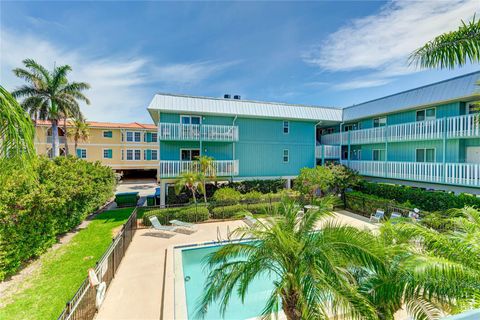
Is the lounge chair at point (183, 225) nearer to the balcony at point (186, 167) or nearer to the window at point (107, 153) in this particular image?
the balcony at point (186, 167)

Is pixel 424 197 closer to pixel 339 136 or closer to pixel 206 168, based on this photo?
pixel 339 136

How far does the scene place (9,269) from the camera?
8172 mm

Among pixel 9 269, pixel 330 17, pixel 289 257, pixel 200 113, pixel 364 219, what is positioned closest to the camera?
pixel 289 257

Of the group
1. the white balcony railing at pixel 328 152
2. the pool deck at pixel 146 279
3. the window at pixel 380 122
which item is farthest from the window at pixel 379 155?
the pool deck at pixel 146 279

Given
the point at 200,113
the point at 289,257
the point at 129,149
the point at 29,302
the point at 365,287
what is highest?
the point at 200,113

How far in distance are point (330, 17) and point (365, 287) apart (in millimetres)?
14254

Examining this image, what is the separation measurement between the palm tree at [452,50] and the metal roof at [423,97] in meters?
6.23

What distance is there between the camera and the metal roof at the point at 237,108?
696 inches

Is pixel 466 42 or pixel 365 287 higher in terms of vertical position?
pixel 466 42

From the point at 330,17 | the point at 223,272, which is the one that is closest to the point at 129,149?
the point at 330,17

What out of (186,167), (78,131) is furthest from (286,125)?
(78,131)

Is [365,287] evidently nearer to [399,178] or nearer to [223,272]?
[223,272]

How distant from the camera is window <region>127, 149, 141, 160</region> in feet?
119

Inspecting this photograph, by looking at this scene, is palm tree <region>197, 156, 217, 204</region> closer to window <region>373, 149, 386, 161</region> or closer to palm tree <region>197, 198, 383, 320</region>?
palm tree <region>197, 198, 383, 320</region>
